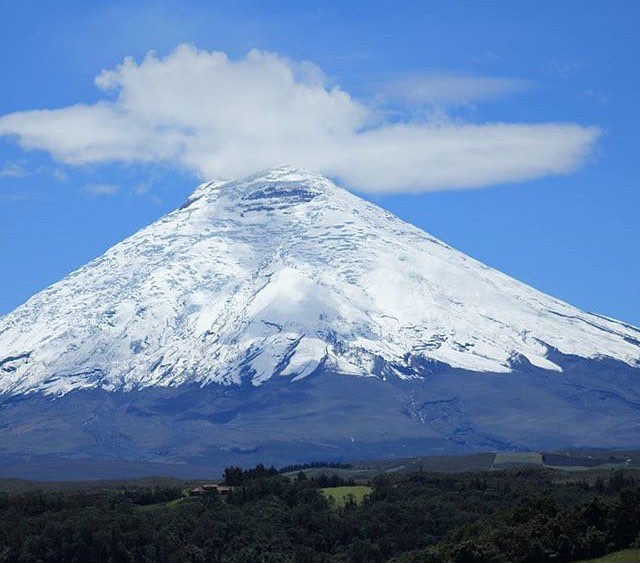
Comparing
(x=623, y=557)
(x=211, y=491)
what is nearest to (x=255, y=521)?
(x=211, y=491)

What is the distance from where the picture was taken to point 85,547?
11994 centimetres

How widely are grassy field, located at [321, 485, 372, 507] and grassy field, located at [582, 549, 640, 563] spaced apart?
60.6m

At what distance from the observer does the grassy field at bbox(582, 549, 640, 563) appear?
76.7 meters

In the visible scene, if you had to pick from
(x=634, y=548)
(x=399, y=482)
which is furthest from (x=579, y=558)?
(x=399, y=482)

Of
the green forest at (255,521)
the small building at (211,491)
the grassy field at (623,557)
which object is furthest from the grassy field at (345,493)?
the grassy field at (623,557)

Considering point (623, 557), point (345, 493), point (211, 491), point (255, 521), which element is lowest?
point (623, 557)

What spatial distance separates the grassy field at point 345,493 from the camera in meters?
141

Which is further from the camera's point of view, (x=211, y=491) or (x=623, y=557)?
(x=211, y=491)

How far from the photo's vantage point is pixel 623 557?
256 feet

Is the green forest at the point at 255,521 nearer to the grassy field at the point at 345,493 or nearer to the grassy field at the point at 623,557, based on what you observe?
the grassy field at the point at 345,493

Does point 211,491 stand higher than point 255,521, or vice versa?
point 211,491

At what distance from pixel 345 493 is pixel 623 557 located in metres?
69.9

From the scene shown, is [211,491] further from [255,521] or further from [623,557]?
[623,557]

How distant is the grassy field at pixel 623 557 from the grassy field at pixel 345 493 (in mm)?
60556
